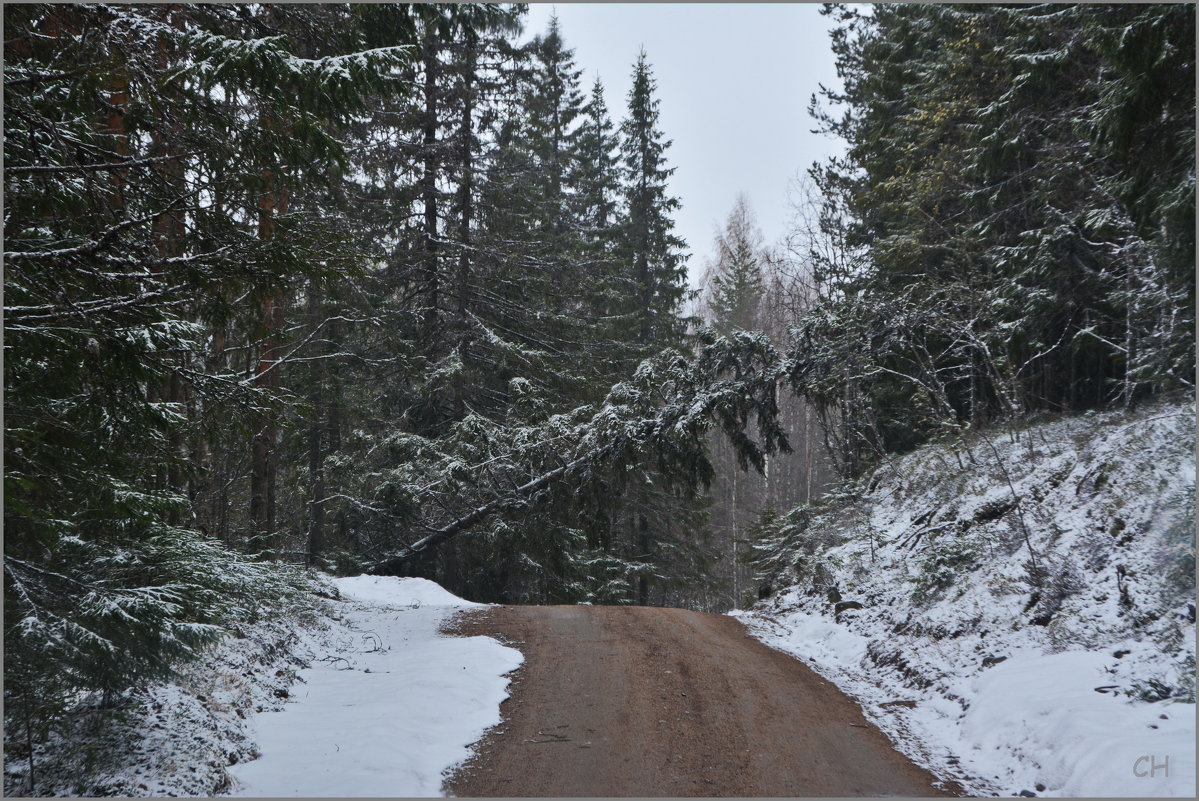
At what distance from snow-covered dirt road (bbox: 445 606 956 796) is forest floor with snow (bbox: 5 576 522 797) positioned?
1.37 feet

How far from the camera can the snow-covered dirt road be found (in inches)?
185

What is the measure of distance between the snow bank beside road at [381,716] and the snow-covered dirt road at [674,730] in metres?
0.27

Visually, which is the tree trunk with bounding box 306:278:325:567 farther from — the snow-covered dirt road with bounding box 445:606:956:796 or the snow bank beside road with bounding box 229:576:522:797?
the snow-covered dirt road with bounding box 445:606:956:796

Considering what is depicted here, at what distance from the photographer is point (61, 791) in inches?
159

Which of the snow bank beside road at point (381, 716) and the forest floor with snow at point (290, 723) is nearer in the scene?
the forest floor with snow at point (290, 723)

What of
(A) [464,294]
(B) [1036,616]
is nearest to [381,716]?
(B) [1036,616]

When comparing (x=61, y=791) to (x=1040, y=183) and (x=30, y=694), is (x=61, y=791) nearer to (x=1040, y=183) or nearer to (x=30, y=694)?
(x=30, y=694)

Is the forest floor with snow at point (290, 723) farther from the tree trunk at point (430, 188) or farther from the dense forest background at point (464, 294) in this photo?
the tree trunk at point (430, 188)

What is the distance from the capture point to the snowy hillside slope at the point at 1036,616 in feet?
15.5

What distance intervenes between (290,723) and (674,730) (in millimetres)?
3159

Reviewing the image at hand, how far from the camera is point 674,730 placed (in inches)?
221

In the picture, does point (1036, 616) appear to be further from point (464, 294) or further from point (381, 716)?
point (464, 294)

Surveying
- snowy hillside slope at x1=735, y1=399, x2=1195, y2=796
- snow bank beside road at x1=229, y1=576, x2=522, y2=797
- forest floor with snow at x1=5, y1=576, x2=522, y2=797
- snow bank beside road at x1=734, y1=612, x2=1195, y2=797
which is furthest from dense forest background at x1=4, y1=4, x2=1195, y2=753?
snow bank beside road at x1=734, y1=612, x2=1195, y2=797

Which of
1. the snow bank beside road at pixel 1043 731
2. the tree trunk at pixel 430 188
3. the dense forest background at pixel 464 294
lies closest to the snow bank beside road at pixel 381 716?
the dense forest background at pixel 464 294
